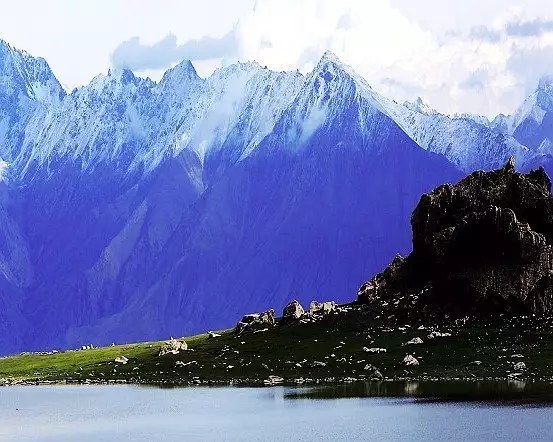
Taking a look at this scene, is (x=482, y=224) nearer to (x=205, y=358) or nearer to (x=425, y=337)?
(x=425, y=337)

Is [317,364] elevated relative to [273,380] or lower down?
elevated

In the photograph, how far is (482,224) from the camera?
614 feet

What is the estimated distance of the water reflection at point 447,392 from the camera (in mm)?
129500

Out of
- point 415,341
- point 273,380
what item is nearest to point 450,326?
point 415,341

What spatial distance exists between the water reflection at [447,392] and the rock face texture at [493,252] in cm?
3302

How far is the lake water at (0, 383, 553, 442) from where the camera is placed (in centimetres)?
11488

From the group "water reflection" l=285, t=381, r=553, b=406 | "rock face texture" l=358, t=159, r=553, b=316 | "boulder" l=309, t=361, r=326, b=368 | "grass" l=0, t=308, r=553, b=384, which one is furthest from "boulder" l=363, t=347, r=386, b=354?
"rock face texture" l=358, t=159, r=553, b=316

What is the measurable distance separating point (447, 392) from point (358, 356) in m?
35.7

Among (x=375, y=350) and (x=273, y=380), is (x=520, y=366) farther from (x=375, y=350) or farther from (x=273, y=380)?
(x=273, y=380)

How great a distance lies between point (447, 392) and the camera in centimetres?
13900

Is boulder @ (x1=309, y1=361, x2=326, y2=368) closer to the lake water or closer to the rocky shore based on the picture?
the rocky shore

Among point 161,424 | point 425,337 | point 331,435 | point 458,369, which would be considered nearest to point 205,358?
point 425,337

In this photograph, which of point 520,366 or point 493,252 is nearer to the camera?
point 520,366

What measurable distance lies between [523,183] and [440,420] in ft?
267
